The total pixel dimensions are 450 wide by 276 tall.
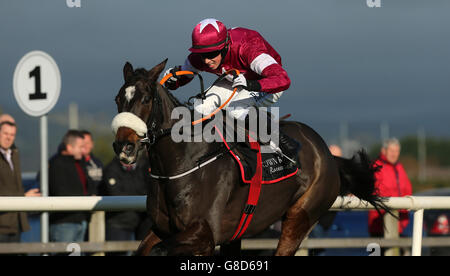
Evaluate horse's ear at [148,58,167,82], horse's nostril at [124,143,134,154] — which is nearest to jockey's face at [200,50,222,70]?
horse's ear at [148,58,167,82]

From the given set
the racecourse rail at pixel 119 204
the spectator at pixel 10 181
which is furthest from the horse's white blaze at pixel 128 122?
the spectator at pixel 10 181

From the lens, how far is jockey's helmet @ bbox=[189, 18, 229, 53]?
479cm

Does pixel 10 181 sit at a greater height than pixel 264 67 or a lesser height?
lesser

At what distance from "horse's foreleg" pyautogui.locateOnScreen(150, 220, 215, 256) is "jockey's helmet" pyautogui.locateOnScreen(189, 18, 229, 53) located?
119 centimetres

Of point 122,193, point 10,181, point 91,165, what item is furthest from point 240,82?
point 91,165

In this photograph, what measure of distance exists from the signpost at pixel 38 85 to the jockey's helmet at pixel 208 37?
9.36ft

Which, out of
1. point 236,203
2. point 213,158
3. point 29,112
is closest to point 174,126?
point 213,158

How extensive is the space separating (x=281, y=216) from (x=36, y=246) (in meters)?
2.18

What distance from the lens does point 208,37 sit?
4789 millimetres

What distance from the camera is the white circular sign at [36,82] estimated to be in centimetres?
726

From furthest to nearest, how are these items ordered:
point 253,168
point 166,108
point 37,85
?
point 37,85 < point 253,168 < point 166,108

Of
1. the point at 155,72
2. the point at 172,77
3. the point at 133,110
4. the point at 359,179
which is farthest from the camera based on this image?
the point at 359,179

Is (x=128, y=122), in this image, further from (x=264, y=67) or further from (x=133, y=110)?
(x=264, y=67)

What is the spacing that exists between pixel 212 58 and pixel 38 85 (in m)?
3.02
